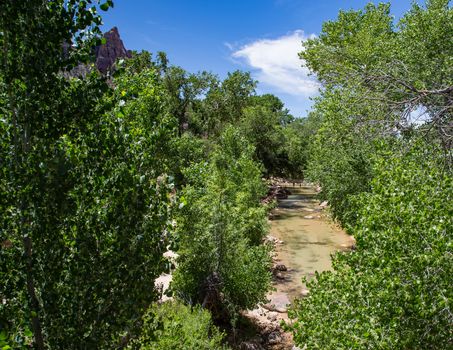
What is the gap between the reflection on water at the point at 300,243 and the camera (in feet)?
66.5

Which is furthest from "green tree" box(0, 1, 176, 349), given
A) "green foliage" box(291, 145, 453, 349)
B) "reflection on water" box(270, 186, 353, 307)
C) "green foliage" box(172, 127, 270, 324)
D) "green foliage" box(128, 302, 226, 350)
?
"reflection on water" box(270, 186, 353, 307)


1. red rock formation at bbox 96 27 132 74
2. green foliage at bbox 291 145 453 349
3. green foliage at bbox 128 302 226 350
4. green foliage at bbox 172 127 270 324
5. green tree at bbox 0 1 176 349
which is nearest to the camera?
green tree at bbox 0 1 176 349

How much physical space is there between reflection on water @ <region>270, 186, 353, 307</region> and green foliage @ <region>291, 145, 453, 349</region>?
1139cm

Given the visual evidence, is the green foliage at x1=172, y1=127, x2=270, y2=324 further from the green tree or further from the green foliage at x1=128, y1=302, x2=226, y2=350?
the green tree

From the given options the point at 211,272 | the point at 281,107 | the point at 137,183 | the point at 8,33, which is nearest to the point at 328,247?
the point at 211,272

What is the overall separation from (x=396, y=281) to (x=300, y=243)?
23.0 metres

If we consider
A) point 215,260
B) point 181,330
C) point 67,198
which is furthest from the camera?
point 215,260

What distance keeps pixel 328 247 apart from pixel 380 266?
849 inches

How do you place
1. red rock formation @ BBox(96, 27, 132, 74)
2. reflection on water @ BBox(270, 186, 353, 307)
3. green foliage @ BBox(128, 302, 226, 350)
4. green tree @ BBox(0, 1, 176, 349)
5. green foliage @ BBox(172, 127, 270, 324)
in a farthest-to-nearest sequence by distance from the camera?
red rock formation @ BBox(96, 27, 132, 74), reflection on water @ BBox(270, 186, 353, 307), green foliage @ BBox(172, 127, 270, 324), green foliage @ BBox(128, 302, 226, 350), green tree @ BBox(0, 1, 176, 349)

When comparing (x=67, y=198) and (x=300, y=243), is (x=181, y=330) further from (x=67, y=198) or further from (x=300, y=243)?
(x=300, y=243)

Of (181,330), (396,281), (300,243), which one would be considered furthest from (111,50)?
(396,281)

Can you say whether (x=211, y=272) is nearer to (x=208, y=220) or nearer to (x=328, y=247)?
(x=208, y=220)

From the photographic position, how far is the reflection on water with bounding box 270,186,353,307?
2028 cm

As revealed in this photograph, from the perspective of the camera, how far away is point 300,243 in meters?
28.4
